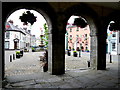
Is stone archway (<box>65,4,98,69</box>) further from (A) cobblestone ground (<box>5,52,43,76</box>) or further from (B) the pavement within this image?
(A) cobblestone ground (<box>5,52,43,76</box>)

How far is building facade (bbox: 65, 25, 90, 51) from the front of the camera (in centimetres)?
3033

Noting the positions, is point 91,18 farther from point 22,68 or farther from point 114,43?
point 114,43

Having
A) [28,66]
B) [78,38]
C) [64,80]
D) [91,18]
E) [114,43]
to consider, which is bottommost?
[28,66]

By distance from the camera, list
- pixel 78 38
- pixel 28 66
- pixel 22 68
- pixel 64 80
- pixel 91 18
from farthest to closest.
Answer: pixel 78 38, pixel 28 66, pixel 22 68, pixel 91 18, pixel 64 80

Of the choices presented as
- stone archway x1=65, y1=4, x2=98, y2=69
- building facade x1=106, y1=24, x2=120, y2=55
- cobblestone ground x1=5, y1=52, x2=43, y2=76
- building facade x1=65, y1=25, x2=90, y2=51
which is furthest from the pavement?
building facade x1=65, y1=25, x2=90, y2=51

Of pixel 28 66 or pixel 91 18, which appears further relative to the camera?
pixel 28 66

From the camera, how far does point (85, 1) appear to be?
5.30 m

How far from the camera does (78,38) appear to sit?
32.6 meters

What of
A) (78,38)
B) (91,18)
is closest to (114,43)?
(78,38)

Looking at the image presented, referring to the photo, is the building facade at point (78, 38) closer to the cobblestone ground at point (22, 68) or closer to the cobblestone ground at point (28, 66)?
A: the cobblestone ground at point (28, 66)

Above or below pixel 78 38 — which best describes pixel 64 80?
below

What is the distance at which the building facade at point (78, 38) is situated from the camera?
30328 millimetres

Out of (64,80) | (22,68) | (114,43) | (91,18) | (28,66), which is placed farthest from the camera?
(114,43)

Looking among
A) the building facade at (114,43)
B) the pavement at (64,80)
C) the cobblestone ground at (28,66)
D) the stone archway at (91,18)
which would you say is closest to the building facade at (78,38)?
the building facade at (114,43)
